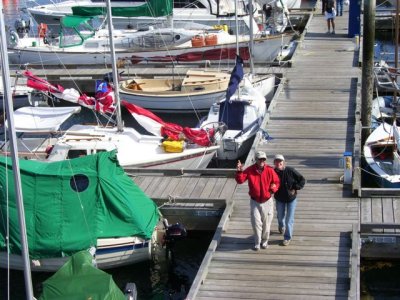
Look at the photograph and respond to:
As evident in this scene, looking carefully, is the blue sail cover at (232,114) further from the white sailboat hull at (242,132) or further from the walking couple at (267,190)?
the walking couple at (267,190)

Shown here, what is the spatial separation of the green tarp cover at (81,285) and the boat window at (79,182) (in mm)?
2838

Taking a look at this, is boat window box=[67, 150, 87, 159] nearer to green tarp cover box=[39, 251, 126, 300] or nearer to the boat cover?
the boat cover

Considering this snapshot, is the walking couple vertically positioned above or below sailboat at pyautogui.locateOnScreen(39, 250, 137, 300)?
above

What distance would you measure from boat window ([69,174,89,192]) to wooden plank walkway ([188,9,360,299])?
9.41 feet

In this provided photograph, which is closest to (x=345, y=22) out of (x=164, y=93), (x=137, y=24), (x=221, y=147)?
(x=137, y=24)

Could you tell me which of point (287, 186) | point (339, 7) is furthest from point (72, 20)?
point (287, 186)

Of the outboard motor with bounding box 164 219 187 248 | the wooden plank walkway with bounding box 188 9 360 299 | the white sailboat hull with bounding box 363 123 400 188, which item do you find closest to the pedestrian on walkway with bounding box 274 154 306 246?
the wooden plank walkway with bounding box 188 9 360 299

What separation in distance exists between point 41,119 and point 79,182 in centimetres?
717

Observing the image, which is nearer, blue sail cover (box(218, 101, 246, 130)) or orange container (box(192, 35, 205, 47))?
blue sail cover (box(218, 101, 246, 130))

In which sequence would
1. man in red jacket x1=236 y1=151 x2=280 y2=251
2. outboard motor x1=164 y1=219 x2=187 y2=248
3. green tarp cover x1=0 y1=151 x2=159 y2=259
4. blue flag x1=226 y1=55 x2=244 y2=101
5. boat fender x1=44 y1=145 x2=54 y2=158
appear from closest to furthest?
man in red jacket x1=236 y1=151 x2=280 y2=251 < green tarp cover x1=0 y1=151 x2=159 y2=259 < outboard motor x1=164 y1=219 x2=187 y2=248 < boat fender x1=44 y1=145 x2=54 y2=158 < blue flag x1=226 y1=55 x2=244 y2=101

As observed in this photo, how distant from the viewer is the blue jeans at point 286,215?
1342 centimetres

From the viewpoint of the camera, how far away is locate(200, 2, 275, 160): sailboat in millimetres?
21766

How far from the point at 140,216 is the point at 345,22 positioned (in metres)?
25.2

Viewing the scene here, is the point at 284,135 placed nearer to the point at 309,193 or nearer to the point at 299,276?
Result: the point at 309,193
